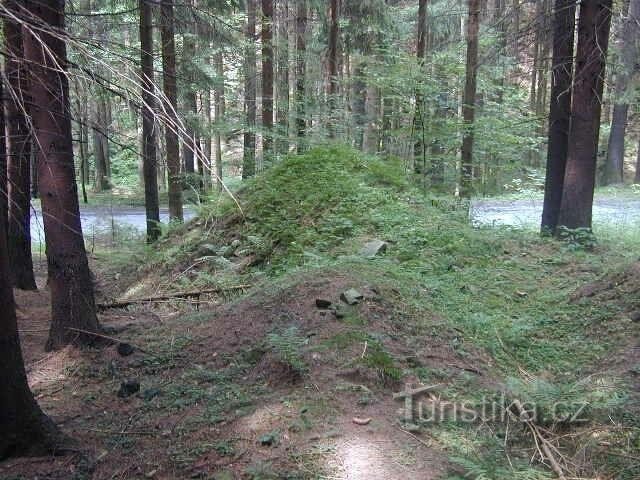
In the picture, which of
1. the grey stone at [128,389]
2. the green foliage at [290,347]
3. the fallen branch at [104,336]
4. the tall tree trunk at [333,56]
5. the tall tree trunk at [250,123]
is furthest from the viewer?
the tall tree trunk at [333,56]

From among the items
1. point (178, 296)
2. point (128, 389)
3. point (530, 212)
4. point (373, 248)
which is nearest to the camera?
point (128, 389)

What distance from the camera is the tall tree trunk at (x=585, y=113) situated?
9.91 m

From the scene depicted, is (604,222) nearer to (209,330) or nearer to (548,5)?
(548,5)

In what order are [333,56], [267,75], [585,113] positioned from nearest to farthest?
[585,113], [267,75], [333,56]

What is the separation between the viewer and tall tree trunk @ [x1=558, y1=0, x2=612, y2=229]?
9914mm

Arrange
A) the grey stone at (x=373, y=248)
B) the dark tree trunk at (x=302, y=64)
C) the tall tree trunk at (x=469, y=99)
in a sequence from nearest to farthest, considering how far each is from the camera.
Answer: the grey stone at (x=373, y=248), the tall tree trunk at (x=469, y=99), the dark tree trunk at (x=302, y=64)

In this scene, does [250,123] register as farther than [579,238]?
Yes

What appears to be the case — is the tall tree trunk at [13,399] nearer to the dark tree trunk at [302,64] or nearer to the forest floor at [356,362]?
the forest floor at [356,362]

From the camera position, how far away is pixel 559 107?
11.2 meters

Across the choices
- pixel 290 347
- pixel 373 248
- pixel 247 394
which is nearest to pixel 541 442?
pixel 290 347

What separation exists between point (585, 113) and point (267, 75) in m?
9.28

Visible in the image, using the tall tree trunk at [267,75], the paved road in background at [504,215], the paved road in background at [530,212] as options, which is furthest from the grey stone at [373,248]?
the tall tree trunk at [267,75]

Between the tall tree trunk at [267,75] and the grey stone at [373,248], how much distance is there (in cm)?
651

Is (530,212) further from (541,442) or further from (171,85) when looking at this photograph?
(541,442)
